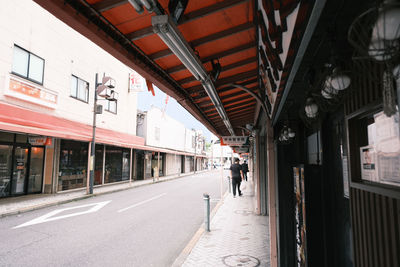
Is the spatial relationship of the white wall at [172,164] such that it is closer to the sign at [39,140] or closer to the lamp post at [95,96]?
the lamp post at [95,96]

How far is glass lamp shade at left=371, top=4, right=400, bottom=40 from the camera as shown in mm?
995

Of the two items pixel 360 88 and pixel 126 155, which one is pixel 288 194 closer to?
pixel 360 88

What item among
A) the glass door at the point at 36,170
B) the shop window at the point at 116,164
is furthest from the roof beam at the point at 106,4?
the shop window at the point at 116,164

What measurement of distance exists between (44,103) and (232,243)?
12.2 m

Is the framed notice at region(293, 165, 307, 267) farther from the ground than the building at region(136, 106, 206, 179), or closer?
closer

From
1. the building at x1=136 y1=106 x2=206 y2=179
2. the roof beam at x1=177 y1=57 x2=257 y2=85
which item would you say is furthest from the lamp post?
the roof beam at x1=177 y1=57 x2=257 y2=85

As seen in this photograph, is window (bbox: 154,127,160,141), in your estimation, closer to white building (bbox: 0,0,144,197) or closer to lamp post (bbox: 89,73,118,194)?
white building (bbox: 0,0,144,197)

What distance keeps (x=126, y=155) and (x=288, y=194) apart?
20.3 meters

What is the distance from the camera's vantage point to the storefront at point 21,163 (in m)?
12.1

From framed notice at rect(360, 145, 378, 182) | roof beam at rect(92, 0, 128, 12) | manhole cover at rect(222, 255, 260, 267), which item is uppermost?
roof beam at rect(92, 0, 128, 12)

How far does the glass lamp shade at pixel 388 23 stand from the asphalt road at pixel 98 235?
5.23m

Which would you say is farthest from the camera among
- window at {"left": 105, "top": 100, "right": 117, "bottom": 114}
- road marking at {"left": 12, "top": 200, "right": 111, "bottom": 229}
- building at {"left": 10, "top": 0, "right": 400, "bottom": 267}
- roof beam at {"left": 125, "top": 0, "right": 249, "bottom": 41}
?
window at {"left": 105, "top": 100, "right": 117, "bottom": 114}

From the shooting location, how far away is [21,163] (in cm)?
1296

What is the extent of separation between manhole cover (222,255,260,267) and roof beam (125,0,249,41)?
4298 millimetres
